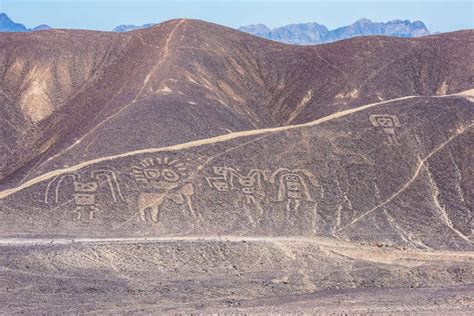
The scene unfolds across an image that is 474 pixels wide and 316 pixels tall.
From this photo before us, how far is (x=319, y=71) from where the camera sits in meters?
77.9

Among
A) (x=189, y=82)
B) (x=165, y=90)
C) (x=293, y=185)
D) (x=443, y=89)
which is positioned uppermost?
(x=189, y=82)

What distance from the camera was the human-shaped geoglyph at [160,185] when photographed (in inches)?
1704

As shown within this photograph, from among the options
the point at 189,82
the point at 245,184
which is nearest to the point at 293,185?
the point at 245,184

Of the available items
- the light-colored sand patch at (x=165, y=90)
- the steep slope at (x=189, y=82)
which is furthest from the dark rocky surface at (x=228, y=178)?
the steep slope at (x=189, y=82)

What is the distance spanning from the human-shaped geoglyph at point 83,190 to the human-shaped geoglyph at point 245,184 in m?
6.19

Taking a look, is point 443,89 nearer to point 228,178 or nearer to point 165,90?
point 165,90

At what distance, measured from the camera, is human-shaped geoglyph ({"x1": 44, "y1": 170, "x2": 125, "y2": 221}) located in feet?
140

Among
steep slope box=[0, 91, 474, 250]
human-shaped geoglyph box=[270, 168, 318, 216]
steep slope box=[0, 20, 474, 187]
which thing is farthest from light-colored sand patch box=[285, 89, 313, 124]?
human-shaped geoglyph box=[270, 168, 318, 216]

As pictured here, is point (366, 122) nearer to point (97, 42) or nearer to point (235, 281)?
point (235, 281)

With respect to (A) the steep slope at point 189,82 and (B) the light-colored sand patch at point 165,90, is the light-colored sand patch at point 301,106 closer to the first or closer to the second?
(A) the steep slope at point 189,82

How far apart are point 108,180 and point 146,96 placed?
67.3 ft

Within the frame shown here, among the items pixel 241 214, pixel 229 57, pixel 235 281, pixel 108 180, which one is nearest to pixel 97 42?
pixel 229 57

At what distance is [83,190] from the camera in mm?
44250

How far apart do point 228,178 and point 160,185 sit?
4448 millimetres
